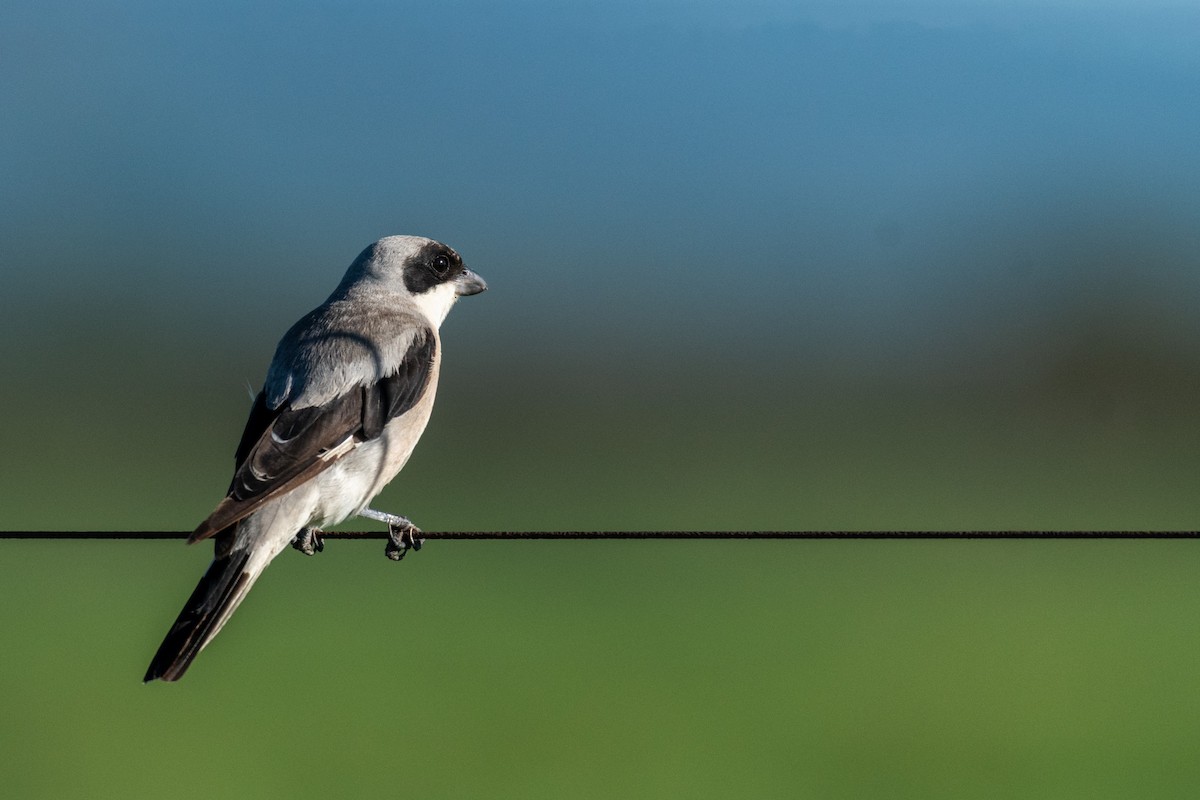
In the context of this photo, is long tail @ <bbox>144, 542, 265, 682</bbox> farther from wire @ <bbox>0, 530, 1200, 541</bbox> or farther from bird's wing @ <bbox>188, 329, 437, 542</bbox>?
wire @ <bbox>0, 530, 1200, 541</bbox>

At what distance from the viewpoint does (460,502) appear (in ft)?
67.9

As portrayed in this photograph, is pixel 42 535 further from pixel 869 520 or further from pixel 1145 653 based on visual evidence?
pixel 869 520

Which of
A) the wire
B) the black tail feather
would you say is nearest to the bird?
the black tail feather

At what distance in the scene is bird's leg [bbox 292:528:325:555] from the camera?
18.2 feet

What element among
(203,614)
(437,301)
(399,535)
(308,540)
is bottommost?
(203,614)

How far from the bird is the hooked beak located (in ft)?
1.59

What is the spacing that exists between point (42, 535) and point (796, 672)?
10.6 m

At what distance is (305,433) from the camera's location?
503cm

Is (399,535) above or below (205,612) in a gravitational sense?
above

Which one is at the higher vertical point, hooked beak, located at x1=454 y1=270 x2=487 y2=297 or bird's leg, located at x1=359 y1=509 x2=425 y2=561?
hooked beak, located at x1=454 y1=270 x2=487 y2=297

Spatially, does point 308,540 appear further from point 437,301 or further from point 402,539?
point 437,301

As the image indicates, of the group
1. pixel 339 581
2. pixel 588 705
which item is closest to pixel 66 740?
pixel 588 705

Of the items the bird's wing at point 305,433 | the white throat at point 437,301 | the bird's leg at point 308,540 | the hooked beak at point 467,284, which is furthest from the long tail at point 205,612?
the hooked beak at point 467,284

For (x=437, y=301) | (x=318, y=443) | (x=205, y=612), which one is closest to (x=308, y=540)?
(x=318, y=443)
